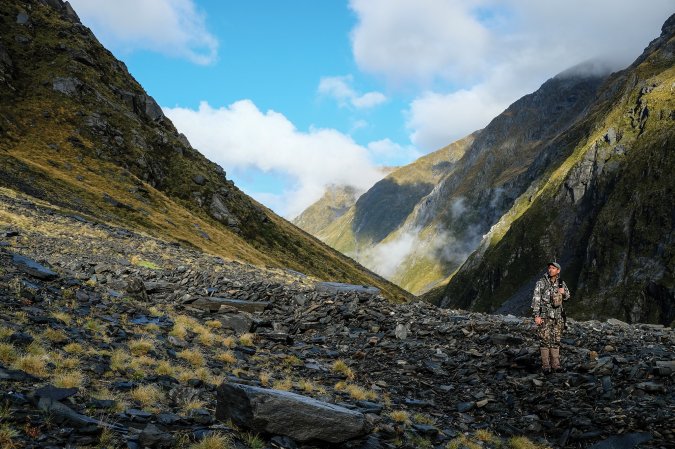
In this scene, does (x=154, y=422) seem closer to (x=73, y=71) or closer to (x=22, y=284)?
(x=22, y=284)

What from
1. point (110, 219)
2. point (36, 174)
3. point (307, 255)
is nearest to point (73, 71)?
point (36, 174)

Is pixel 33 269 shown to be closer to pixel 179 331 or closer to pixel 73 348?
pixel 179 331

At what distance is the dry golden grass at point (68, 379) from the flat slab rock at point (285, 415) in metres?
3.06

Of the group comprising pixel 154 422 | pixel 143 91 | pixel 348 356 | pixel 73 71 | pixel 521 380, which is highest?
pixel 143 91

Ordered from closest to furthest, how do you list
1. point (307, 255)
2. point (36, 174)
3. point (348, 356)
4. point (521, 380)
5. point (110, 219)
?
point (521, 380) < point (348, 356) < point (110, 219) < point (36, 174) < point (307, 255)

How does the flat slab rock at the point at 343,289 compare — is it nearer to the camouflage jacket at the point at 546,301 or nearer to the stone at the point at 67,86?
the camouflage jacket at the point at 546,301

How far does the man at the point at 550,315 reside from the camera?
51.0ft

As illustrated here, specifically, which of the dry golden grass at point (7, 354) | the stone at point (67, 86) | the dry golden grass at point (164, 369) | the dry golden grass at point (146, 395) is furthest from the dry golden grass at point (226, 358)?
the stone at point (67, 86)

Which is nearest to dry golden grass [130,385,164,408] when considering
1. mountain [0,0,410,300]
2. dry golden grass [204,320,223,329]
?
dry golden grass [204,320,223,329]

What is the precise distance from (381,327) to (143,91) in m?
123

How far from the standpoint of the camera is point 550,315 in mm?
15773

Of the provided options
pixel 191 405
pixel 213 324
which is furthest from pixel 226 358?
pixel 191 405

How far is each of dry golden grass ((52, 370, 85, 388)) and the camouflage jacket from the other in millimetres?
13803

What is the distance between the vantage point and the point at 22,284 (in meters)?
16.7
